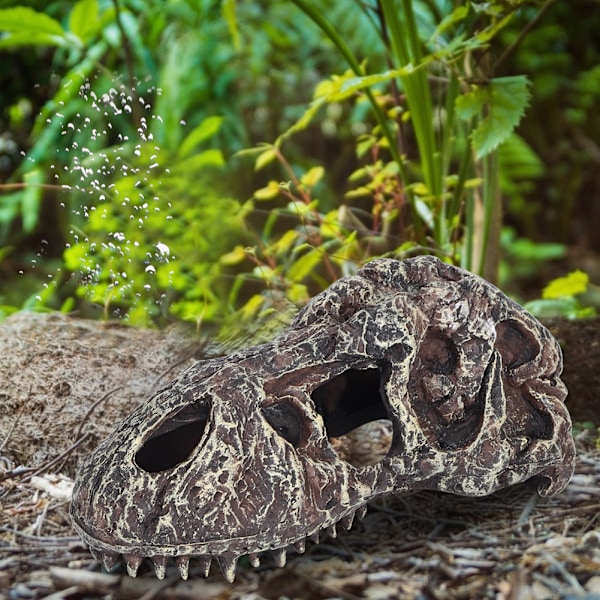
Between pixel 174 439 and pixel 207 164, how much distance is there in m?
0.80

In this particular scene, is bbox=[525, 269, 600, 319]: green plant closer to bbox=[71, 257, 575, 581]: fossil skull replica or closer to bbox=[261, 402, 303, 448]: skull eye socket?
bbox=[71, 257, 575, 581]: fossil skull replica

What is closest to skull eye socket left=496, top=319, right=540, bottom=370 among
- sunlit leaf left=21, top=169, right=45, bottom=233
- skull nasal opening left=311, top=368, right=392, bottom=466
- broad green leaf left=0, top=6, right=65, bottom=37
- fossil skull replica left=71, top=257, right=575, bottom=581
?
fossil skull replica left=71, top=257, right=575, bottom=581

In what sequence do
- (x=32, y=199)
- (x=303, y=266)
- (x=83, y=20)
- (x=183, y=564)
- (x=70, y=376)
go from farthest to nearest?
(x=83, y=20) → (x=32, y=199) → (x=303, y=266) → (x=70, y=376) → (x=183, y=564)

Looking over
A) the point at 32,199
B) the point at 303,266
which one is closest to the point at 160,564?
the point at 303,266

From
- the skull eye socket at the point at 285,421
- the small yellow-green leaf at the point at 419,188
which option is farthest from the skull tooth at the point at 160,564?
the small yellow-green leaf at the point at 419,188

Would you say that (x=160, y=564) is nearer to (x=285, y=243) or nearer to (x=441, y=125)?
(x=285, y=243)

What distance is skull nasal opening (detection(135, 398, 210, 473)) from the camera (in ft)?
2.44

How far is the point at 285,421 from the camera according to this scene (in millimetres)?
769

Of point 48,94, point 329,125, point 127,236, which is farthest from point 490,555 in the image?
point 329,125

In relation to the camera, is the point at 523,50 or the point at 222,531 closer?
the point at 222,531

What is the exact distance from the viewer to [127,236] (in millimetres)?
1042

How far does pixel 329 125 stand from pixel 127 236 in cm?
149

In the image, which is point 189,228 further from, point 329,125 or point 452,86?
point 329,125

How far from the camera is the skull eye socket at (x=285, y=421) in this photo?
75cm
